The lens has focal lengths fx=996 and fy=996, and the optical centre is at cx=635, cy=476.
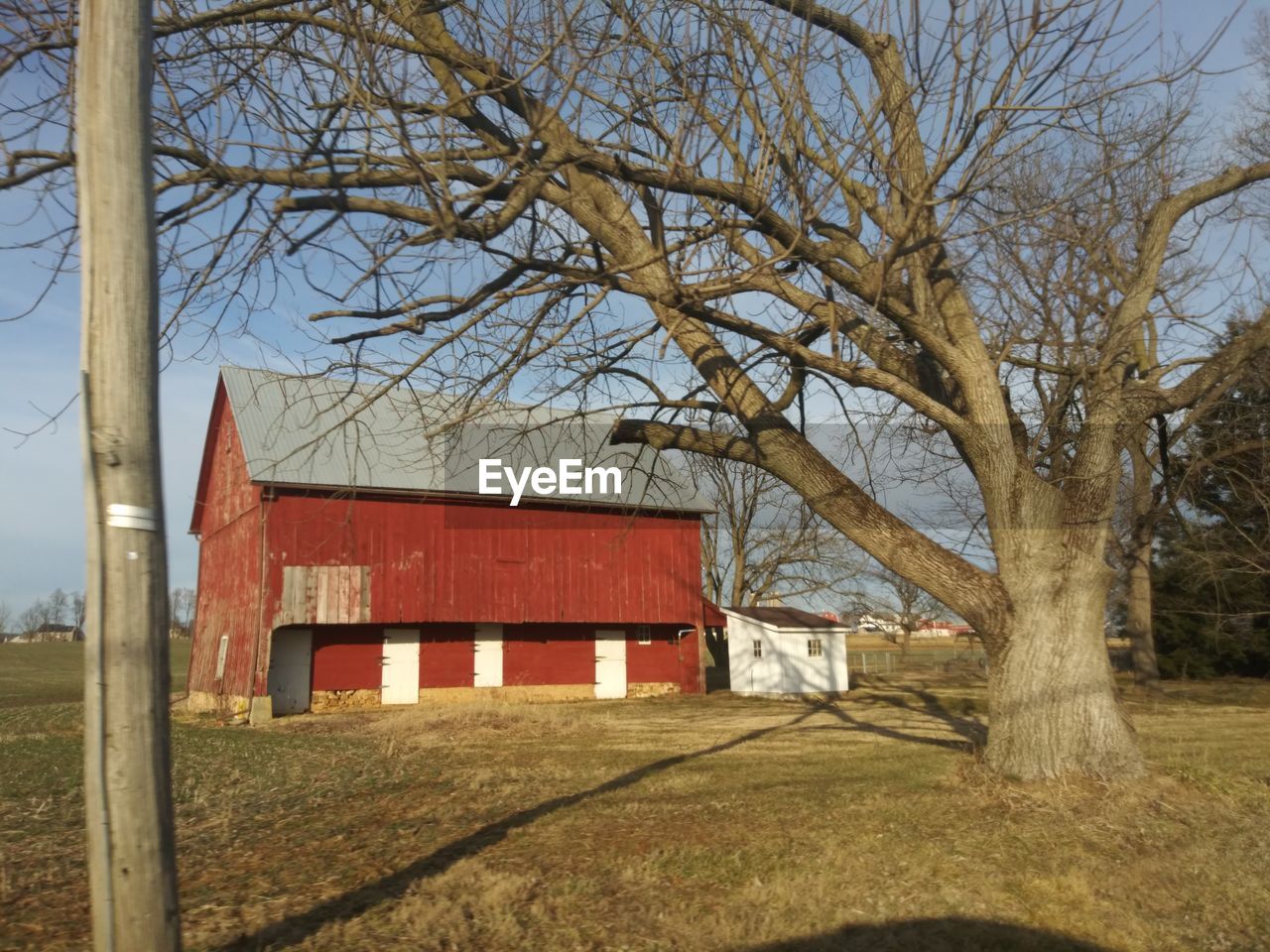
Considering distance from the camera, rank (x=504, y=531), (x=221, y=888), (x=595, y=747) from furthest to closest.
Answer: (x=504, y=531)
(x=595, y=747)
(x=221, y=888)

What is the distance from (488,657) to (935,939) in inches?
868

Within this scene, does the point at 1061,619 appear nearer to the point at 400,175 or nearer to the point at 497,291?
the point at 497,291

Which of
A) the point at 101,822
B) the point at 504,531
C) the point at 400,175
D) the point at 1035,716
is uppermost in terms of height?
the point at 400,175

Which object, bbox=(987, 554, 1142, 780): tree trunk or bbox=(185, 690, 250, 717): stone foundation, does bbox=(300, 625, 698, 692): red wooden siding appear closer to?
bbox=(185, 690, 250, 717): stone foundation

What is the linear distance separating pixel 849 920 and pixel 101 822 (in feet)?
12.6

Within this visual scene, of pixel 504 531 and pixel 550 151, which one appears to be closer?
pixel 550 151

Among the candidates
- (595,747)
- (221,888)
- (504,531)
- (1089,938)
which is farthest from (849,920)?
(504,531)

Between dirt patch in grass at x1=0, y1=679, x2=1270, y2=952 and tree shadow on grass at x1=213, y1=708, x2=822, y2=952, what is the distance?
22mm

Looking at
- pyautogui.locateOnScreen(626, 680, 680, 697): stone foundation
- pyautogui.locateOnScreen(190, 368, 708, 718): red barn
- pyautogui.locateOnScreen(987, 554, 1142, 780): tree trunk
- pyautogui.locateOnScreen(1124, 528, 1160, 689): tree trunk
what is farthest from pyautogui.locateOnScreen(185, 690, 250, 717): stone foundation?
pyautogui.locateOnScreen(1124, 528, 1160, 689): tree trunk

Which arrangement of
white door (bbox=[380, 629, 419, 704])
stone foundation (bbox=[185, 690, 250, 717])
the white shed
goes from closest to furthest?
stone foundation (bbox=[185, 690, 250, 717]) < white door (bbox=[380, 629, 419, 704]) < the white shed

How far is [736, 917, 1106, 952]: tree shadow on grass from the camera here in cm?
507

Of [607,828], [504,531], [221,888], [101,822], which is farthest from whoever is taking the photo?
[504,531]

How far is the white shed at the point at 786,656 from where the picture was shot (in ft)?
93.9

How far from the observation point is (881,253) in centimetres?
849
